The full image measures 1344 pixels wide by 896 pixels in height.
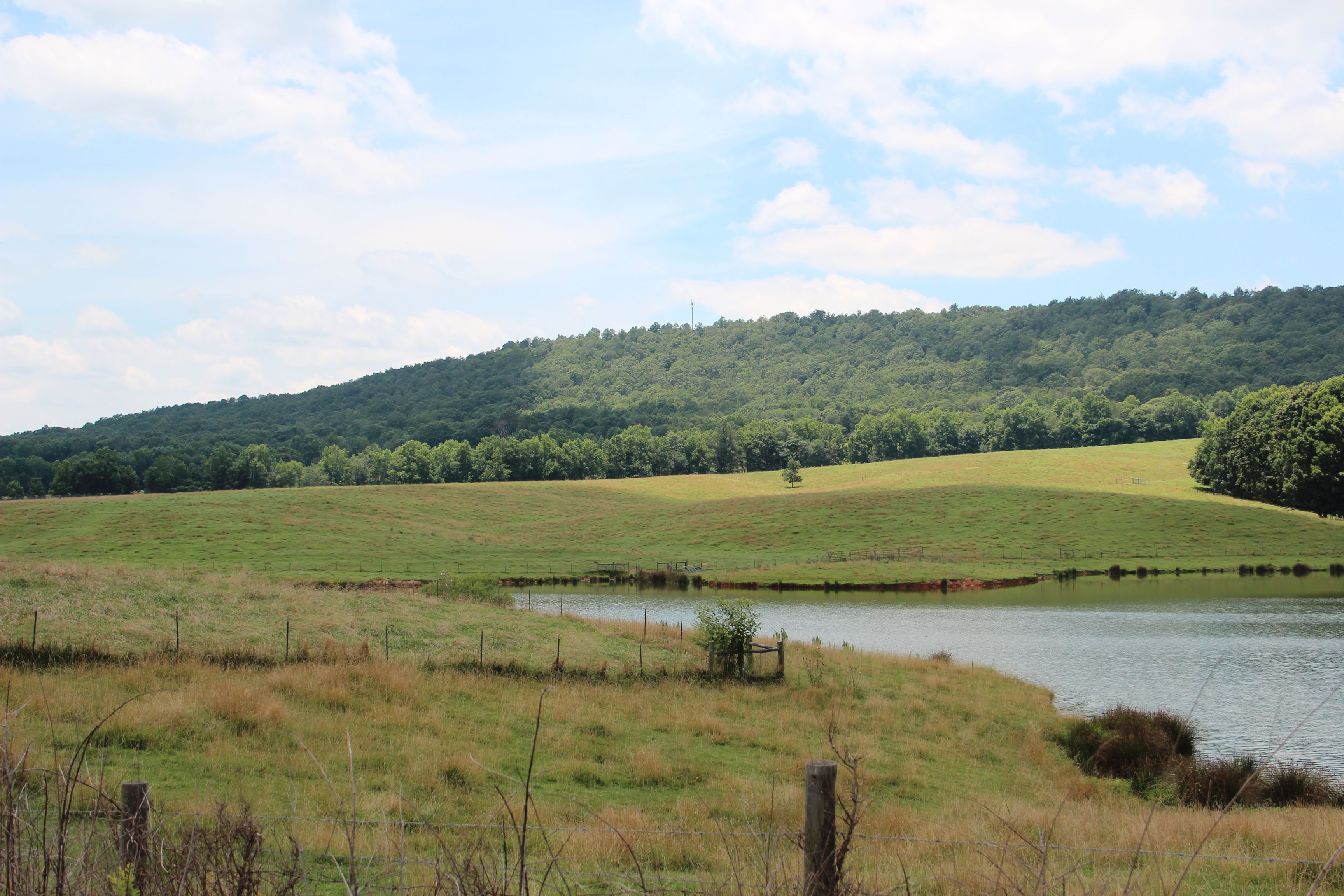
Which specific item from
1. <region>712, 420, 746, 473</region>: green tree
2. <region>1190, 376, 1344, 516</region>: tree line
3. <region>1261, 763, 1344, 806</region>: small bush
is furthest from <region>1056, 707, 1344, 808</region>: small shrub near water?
<region>712, 420, 746, 473</region>: green tree

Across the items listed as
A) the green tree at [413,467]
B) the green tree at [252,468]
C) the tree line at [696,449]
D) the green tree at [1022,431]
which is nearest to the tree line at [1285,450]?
the green tree at [1022,431]

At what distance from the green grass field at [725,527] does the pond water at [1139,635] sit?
8447 millimetres

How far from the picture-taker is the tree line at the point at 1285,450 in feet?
247

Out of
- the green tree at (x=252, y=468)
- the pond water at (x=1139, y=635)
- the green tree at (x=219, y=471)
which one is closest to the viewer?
the pond water at (x=1139, y=635)

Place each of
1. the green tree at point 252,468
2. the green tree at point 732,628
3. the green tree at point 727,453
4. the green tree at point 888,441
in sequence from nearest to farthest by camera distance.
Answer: the green tree at point 732,628 < the green tree at point 252,468 < the green tree at point 888,441 < the green tree at point 727,453

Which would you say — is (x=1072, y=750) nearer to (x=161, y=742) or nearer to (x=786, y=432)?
(x=161, y=742)

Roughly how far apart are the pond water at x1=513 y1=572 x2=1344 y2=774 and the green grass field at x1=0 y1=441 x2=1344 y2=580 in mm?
8447

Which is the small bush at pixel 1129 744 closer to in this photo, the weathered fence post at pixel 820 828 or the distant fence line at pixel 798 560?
the weathered fence post at pixel 820 828

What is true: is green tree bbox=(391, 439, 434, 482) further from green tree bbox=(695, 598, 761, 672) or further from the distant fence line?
green tree bbox=(695, 598, 761, 672)

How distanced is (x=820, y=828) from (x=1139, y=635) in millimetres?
38590

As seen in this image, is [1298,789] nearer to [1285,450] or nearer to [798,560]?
[798,560]

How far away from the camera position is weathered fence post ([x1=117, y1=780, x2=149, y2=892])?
15.3 feet

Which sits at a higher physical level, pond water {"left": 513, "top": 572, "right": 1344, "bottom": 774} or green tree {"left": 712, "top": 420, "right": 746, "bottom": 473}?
green tree {"left": 712, "top": 420, "right": 746, "bottom": 473}

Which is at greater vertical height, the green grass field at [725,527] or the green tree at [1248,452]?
the green tree at [1248,452]
